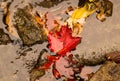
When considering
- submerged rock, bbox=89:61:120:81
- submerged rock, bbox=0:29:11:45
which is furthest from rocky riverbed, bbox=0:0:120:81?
submerged rock, bbox=89:61:120:81

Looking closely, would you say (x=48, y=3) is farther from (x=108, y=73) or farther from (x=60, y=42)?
(x=108, y=73)

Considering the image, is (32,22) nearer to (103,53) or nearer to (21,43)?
(21,43)

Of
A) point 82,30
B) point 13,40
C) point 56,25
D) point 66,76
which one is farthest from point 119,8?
point 13,40

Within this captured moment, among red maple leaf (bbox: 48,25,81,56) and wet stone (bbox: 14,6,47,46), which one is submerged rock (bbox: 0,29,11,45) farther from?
red maple leaf (bbox: 48,25,81,56)

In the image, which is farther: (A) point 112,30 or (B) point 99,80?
(A) point 112,30

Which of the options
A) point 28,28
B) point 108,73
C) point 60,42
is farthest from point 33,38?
point 108,73

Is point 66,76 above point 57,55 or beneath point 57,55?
beneath
